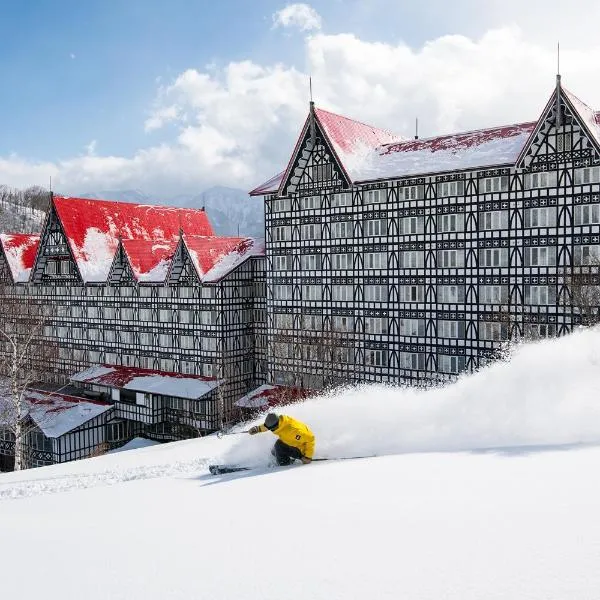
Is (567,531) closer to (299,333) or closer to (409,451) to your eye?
(409,451)

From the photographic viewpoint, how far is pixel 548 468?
398 inches

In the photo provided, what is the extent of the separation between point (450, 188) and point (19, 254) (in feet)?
158

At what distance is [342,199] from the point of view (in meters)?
44.3

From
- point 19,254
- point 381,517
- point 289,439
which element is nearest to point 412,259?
point 289,439

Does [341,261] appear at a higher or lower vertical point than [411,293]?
higher

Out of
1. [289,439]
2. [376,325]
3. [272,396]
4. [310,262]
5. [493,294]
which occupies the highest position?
[310,262]

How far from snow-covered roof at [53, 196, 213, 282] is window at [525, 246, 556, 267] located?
34.2 metres

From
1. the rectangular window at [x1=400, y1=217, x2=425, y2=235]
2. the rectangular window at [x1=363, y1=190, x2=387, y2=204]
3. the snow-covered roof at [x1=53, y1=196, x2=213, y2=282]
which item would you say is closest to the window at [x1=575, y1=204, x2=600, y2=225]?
the rectangular window at [x1=400, y1=217, x2=425, y2=235]

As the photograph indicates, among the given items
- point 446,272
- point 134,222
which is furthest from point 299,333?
point 134,222

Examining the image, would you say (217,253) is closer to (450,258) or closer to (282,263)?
(282,263)

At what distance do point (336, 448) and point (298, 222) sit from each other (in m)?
32.6

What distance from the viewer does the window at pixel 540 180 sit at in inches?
1426

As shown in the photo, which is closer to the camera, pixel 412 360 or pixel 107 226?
pixel 412 360

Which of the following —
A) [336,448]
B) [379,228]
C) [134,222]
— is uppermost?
[134,222]
